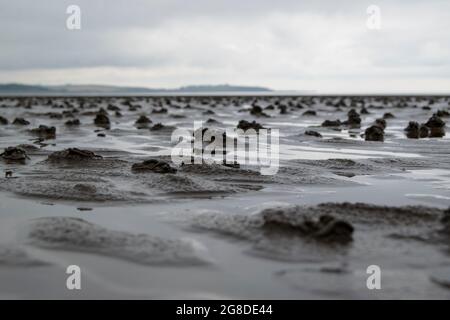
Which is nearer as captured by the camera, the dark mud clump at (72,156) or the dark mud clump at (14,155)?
the dark mud clump at (72,156)

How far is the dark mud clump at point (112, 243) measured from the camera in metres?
3.51

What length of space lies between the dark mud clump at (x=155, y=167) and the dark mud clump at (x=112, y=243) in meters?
2.43

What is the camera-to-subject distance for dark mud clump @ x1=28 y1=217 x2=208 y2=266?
138 inches

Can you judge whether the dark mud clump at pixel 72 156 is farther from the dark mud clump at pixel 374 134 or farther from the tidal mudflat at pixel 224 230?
the dark mud clump at pixel 374 134

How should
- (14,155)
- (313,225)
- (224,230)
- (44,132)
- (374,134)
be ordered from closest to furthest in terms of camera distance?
1. (313,225)
2. (224,230)
3. (14,155)
4. (374,134)
5. (44,132)

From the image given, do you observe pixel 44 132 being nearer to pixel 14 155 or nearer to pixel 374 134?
pixel 14 155

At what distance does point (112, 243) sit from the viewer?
3.78 m

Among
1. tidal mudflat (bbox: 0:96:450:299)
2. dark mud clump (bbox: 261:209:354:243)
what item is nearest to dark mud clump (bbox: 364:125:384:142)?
tidal mudflat (bbox: 0:96:450:299)

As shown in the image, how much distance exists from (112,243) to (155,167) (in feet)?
9.95

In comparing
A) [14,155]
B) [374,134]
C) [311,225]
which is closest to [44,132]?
[14,155]

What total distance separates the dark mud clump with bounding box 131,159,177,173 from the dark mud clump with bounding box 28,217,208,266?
2.43 m

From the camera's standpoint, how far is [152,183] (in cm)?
593

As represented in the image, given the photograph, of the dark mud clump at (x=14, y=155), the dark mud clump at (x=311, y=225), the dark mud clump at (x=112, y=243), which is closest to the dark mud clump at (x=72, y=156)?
the dark mud clump at (x=14, y=155)
